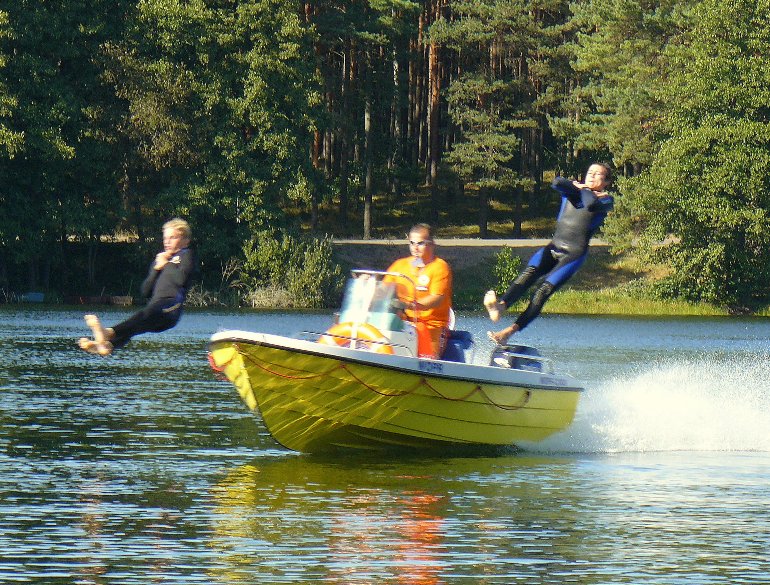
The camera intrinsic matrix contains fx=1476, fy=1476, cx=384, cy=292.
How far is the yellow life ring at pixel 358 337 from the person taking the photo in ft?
58.2

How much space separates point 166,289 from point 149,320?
1.31 feet

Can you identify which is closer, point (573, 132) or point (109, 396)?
point (109, 396)

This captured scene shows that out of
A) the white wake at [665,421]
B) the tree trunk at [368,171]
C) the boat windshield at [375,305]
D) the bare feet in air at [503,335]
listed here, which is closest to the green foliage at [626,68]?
the tree trunk at [368,171]

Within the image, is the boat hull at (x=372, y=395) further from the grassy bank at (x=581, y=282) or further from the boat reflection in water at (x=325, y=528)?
the grassy bank at (x=581, y=282)

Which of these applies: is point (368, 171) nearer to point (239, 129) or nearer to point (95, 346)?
point (239, 129)

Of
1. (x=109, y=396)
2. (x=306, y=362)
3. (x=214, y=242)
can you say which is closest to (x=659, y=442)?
(x=306, y=362)

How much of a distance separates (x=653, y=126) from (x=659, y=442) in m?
54.0

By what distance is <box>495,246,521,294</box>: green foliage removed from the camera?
69.8 metres

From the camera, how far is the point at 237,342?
673 inches

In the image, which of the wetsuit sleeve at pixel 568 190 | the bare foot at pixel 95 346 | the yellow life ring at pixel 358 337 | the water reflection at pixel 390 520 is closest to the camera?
the water reflection at pixel 390 520

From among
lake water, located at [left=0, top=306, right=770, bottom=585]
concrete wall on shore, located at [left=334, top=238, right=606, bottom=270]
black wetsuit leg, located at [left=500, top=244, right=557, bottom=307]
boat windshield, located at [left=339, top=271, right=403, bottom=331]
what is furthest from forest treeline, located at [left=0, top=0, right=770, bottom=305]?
black wetsuit leg, located at [left=500, top=244, right=557, bottom=307]

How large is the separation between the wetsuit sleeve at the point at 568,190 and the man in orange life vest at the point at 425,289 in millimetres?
1686

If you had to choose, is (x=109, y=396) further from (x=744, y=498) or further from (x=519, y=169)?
(x=519, y=169)

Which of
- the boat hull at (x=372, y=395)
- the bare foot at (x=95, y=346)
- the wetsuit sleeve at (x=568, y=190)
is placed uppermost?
the wetsuit sleeve at (x=568, y=190)
